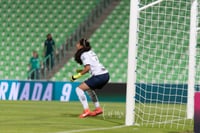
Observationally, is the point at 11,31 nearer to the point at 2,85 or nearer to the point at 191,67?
the point at 2,85

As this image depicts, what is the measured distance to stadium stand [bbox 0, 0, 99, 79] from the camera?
3531 centimetres

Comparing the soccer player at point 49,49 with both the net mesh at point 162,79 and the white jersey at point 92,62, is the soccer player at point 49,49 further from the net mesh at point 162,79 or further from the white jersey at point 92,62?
the white jersey at point 92,62

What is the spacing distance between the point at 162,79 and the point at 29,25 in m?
10.4

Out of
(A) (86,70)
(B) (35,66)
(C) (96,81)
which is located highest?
(B) (35,66)

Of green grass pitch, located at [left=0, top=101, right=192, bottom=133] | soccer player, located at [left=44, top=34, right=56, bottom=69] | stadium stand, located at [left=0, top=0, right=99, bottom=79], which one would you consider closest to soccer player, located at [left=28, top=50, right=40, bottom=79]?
soccer player, located at [left=44, top=34, right=56, bottom=69]

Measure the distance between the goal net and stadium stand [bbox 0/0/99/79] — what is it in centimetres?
456

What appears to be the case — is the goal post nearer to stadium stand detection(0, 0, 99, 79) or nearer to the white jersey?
the white jersey

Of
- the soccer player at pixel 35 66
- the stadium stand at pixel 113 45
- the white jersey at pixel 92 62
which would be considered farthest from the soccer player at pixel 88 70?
the stadium stand at pixel 113 45

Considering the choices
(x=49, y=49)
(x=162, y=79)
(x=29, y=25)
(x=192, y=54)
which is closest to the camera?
(x=192, y=54)

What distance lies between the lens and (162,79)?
1132 inches

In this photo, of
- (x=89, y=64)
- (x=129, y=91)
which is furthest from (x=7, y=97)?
(x=129, y=91)

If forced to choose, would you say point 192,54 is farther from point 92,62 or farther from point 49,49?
point 49,49

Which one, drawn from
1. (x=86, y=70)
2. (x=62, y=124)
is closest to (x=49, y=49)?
(x=86, y=70)

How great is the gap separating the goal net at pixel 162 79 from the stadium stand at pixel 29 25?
456cm
